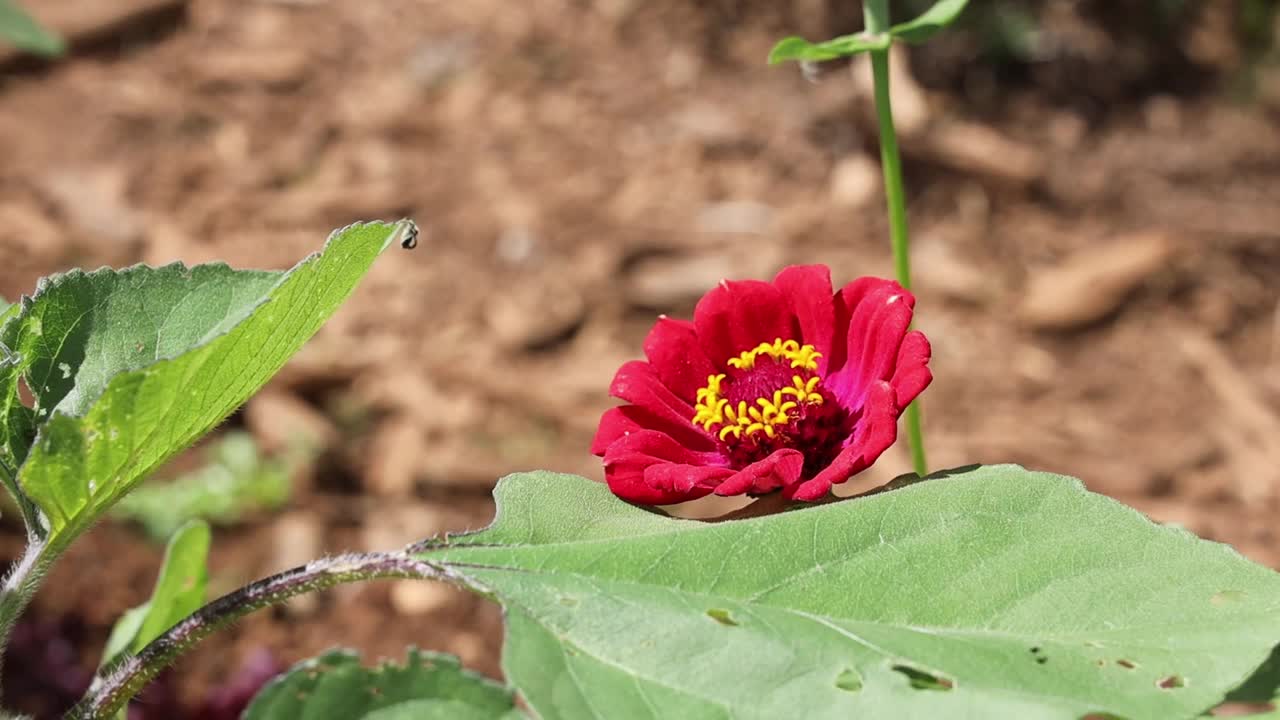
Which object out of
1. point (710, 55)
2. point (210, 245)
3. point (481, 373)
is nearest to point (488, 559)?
point (481, 373)

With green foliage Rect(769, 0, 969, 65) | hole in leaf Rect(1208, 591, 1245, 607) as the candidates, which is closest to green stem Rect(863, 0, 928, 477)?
green foliage Rect(769, 0, 969, 65)

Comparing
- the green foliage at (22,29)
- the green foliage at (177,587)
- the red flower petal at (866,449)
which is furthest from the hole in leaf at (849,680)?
the green foliage at (22,29)

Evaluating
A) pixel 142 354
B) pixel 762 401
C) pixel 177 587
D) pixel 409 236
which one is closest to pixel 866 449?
pixel 762 401

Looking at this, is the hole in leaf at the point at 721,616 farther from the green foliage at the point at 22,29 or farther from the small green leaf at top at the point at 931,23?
the green foliage at the point at 22,29

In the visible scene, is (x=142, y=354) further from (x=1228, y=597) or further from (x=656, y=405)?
(x=1228, y=597)

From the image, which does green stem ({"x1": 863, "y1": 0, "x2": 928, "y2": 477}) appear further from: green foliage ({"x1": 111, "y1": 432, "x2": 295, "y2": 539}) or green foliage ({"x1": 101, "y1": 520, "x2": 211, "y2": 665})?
green foliage ({"x1": 111, "y1": 432, "x2": 295, "y2": 539})
